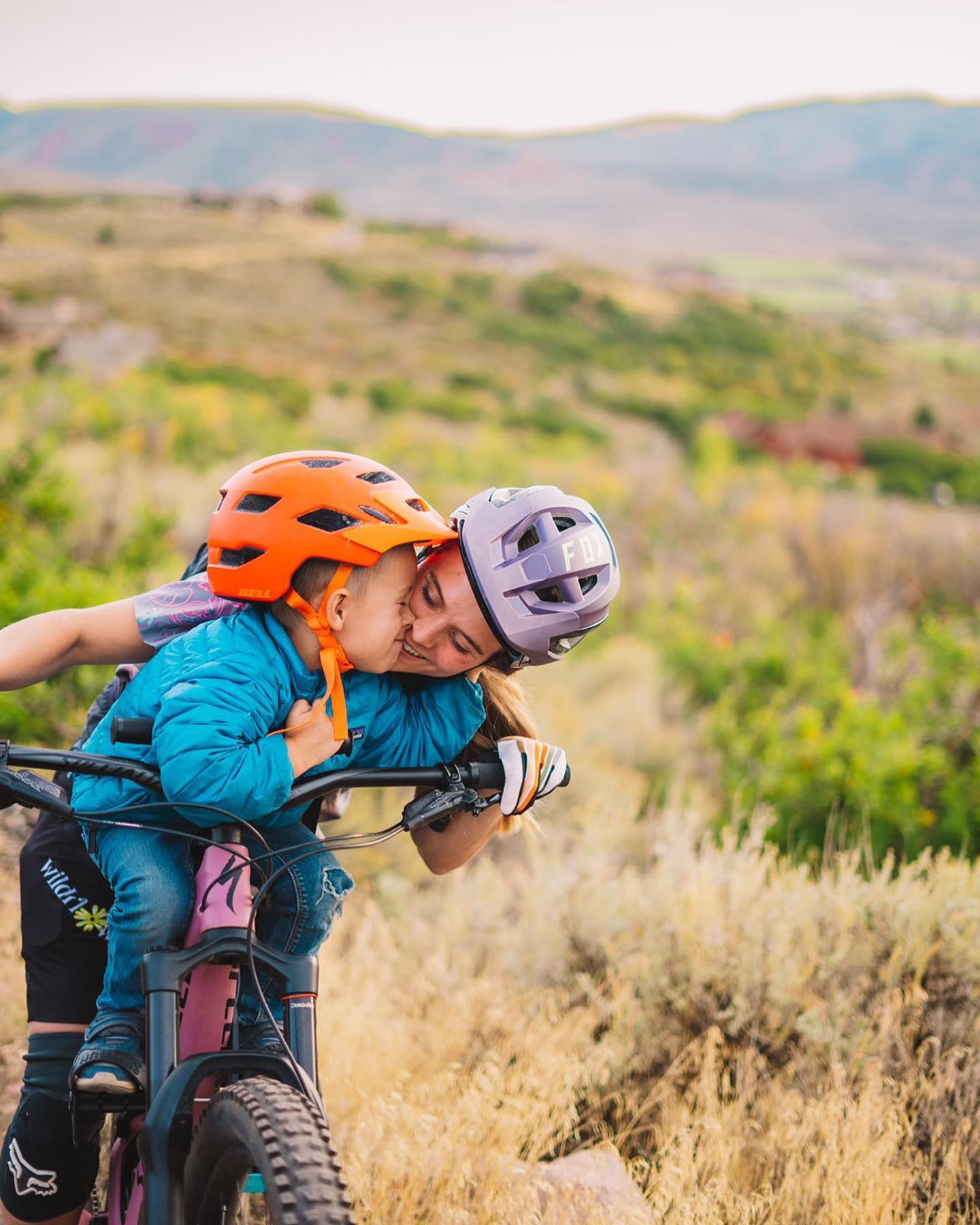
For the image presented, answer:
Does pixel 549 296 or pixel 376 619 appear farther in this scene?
pixel 549 296

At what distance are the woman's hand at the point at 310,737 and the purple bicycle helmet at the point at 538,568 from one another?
47cm

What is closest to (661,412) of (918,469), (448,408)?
(448,408)

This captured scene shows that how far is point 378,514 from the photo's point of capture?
2504 mm

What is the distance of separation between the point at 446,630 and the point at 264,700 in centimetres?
50

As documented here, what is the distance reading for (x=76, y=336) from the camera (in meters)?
25.7

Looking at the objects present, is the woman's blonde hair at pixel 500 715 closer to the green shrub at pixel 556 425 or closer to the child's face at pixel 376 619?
the child's face at pixel 376 619

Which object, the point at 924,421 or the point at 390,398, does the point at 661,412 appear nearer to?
the point at 390,398

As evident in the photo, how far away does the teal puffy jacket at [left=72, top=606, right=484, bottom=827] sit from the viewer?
7.38 ft

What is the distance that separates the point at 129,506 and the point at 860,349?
175 feet

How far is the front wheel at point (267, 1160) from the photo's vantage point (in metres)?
1.84

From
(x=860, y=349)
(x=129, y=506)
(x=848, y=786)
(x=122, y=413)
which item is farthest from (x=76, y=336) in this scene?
(x=860, y=349)

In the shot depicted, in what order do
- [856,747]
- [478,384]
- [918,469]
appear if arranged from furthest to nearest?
[478,384]
[918,469]
[856,747]

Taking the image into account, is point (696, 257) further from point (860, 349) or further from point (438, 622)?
point (438, 622)

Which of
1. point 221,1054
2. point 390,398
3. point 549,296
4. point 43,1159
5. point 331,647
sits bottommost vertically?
point 43,1159
